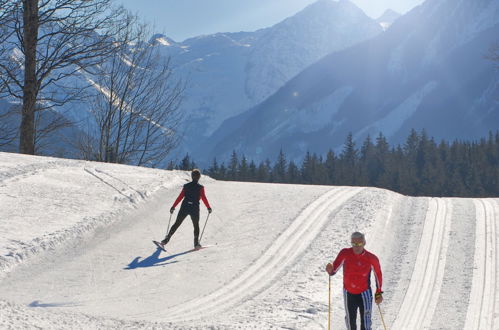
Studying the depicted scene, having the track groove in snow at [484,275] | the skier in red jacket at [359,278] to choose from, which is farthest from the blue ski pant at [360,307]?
the track groove in snow at [484,275]

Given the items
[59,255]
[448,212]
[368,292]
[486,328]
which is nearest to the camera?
[368,292]

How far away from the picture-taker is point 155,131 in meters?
26.9

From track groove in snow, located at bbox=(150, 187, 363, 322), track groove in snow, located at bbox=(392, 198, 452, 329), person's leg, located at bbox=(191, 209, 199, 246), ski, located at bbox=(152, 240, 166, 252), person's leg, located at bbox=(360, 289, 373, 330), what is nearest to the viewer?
person's leg, located at bbox=(360, 289, 373, 330)

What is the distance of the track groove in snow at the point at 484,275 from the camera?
9.51 metres

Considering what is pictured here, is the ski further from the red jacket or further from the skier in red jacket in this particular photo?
the red jacket

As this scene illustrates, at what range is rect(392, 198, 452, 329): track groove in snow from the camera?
373 inches

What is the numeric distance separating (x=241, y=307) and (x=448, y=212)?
9.47m

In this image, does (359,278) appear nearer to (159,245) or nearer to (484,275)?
(484,275)

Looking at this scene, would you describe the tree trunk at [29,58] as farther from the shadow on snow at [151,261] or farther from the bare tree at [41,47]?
the shadow on snow at [151,261]

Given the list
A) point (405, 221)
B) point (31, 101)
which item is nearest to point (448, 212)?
point (405, 221)

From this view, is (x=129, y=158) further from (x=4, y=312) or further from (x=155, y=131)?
(x=4, y=312)

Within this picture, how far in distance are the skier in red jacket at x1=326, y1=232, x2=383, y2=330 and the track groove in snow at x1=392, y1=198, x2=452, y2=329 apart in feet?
4.35

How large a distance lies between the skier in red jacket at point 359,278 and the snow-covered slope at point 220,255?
3.20 ft

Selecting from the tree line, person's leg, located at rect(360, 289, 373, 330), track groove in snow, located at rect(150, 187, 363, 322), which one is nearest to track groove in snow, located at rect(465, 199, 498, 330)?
person's leg, located at rect(360, 289, 373, 330)
